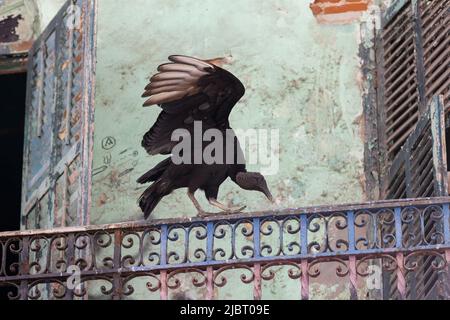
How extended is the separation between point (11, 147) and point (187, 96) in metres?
3.46

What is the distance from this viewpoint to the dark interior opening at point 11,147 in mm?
14484

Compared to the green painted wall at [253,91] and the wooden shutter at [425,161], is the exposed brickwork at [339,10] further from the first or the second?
the wooden shutter at [425,161]

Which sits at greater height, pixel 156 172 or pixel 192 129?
pixel 192 129

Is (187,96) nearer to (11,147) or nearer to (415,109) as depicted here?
(415,109)

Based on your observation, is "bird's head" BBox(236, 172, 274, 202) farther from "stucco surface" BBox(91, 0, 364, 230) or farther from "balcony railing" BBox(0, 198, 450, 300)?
"balcony railing" BBox(0, 198, 450, 300)

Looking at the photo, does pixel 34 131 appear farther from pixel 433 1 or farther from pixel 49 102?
pixel 433 1

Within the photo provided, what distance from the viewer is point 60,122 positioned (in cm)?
1253

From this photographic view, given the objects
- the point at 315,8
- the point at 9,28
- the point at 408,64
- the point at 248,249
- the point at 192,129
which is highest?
the point at 315,8

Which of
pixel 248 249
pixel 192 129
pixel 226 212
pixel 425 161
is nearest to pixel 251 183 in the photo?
pixel 226 212

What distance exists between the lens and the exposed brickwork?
13742 mm

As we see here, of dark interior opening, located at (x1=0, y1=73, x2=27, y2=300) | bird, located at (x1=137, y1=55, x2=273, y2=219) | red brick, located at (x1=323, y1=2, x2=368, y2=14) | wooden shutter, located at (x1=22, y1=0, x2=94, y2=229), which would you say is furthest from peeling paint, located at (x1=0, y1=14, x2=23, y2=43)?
red brick, located at (x1=323, y1=2, x2=368, y2=14)

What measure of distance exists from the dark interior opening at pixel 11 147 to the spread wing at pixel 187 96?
1891 mm

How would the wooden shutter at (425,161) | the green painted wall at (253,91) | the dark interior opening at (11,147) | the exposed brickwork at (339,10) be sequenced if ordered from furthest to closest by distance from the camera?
the dark interior opening at (11,147) → the exposed brickwork at (339,10) → the green painted wall at (253,91) → the wooden shutter at (425,161)

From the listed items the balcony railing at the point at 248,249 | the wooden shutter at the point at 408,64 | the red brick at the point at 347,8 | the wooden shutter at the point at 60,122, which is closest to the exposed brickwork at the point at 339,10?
the red brick at the point at 347,8
